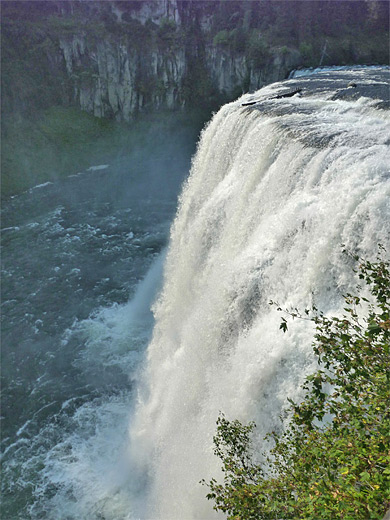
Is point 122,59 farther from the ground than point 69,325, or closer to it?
farther from the ground

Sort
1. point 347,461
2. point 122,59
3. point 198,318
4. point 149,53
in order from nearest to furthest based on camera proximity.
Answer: point 347,461 → point 198,318 → point 122,59 → point 149,53

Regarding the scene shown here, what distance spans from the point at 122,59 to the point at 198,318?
4063 centimetres

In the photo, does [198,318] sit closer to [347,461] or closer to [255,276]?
[255,276]

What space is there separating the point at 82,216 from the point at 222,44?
27788 mm

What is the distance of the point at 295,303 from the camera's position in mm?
8914

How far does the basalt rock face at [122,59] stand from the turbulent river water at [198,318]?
83.0ft

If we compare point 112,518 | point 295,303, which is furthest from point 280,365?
point 112,518

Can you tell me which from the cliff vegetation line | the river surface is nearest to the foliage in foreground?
the river surface

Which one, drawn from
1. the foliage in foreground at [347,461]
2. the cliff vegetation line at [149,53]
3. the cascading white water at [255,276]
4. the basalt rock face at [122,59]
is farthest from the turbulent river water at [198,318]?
the basalt rock face at [122,59]

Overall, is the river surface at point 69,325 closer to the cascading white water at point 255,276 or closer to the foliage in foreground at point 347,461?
the cascading white water at point 255,276

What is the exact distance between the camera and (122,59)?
4484 cm

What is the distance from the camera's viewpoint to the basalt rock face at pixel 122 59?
1655 inches

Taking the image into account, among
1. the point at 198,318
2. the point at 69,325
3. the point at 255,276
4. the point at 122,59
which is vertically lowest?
the point at 69,325

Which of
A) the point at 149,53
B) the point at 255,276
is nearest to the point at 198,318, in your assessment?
the point at 255,276
